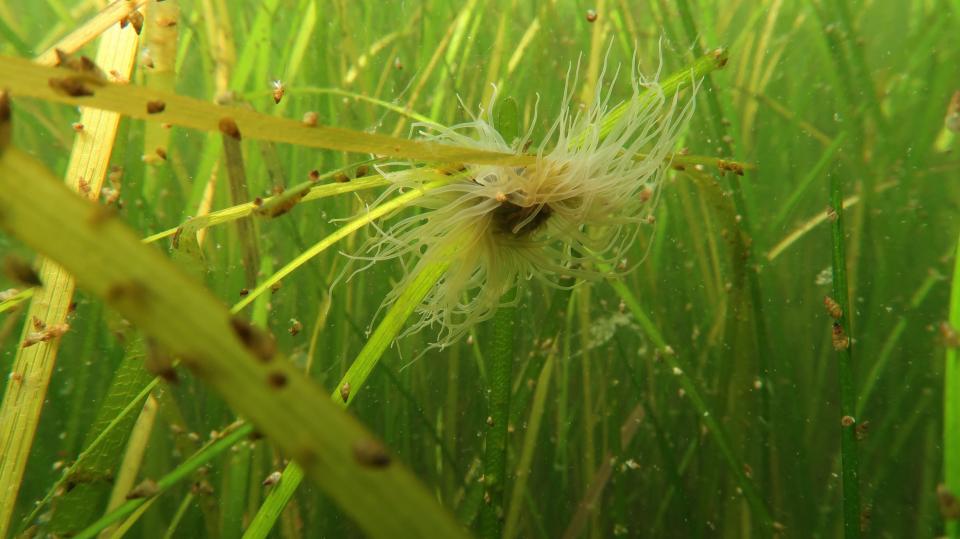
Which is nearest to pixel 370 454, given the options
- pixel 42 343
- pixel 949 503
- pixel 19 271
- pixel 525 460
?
pixel 19 271

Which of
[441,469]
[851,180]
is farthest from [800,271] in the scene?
[441,469]

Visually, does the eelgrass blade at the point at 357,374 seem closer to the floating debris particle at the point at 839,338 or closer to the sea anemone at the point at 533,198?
the sea anemone at the point at 533,198

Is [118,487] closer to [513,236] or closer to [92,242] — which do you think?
[513,236]

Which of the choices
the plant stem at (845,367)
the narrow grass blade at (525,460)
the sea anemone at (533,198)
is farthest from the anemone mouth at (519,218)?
the narrow grass blade at (525,460)

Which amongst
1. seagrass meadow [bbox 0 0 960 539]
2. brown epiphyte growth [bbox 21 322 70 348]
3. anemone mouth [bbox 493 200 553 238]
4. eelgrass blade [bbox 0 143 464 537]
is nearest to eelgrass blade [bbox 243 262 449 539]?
seagrass meadow [bbox 0 0 960 539]

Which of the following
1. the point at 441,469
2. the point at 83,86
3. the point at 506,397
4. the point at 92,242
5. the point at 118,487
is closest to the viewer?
the point at 92,242

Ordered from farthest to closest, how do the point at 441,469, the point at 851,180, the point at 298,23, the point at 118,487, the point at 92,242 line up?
the point at 851,180
the point at 298,23
the point at 441,469
the point at 118,487
the point at 92,242

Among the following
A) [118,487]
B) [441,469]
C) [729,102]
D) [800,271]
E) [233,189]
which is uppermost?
[233,189]
